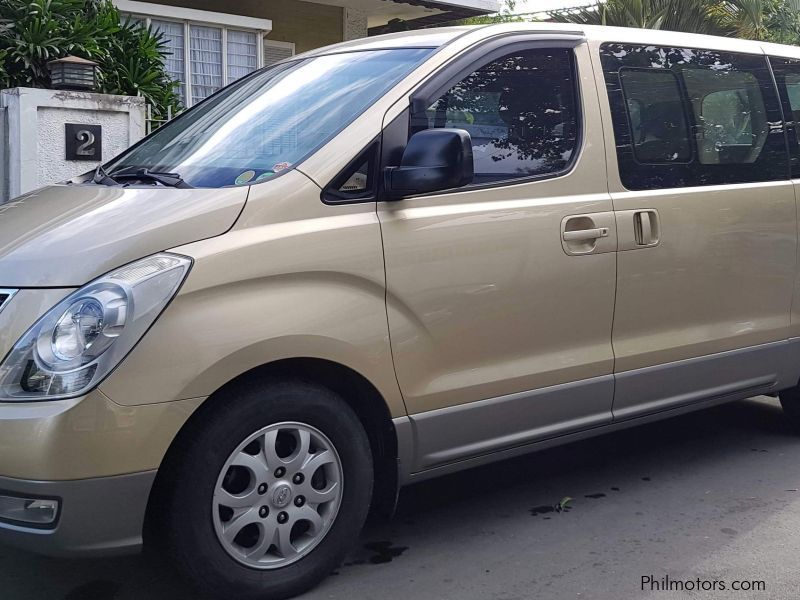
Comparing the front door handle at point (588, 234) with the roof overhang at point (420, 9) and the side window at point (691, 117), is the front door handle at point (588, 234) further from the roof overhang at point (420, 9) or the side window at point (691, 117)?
the roof overhang at point (420, 9)

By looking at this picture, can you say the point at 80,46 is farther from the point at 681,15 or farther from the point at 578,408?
the point at 681,15

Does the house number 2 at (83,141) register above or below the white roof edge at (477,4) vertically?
below

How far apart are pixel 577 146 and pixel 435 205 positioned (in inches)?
32.0

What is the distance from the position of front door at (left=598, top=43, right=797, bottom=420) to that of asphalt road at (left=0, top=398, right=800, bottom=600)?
447mm

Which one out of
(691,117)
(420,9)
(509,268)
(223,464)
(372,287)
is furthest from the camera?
(420,9)

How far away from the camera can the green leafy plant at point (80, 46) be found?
25.4ft

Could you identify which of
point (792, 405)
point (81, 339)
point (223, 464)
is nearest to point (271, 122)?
point (81, 339)

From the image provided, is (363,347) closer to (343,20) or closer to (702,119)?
(702,119)

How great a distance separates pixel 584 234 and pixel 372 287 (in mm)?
1035

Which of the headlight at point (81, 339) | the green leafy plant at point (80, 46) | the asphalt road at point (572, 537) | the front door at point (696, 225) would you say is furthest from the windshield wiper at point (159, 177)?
the green leafy plant at point (80, 46)

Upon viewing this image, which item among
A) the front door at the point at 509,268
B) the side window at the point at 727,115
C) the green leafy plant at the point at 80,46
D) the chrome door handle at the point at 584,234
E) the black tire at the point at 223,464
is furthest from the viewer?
the green leafy plant at the point at 80,46

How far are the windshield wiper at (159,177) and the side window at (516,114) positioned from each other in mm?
890

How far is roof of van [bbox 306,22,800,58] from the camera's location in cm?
401

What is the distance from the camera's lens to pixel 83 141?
7.34 meters
